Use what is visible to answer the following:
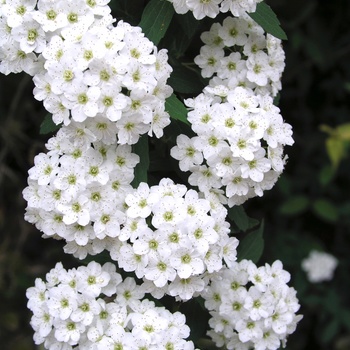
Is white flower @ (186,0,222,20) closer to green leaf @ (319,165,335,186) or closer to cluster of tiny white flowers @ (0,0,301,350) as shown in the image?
cluster of tiny white flowers @ (0,0,301,350)

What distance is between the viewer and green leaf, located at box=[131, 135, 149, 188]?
2.64 meters

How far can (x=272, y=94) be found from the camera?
298cm

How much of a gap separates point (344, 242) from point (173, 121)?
3044mm

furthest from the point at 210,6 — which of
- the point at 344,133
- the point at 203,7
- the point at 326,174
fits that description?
the point at 326,174

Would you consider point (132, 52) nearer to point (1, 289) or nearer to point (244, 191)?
point (244, 191)

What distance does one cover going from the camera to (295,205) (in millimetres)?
4832

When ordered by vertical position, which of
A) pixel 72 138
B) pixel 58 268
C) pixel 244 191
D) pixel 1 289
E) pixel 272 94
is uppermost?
pixel 272 94

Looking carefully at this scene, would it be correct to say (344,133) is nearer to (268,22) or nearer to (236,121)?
(268,22)

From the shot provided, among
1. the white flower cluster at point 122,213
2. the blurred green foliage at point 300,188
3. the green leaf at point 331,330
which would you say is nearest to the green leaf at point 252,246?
the white flower cluster at point 122,213

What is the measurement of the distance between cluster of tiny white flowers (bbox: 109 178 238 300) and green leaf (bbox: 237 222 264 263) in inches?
19.8

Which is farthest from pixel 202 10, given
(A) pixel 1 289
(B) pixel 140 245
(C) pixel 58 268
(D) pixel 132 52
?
(A) pixel 1 289

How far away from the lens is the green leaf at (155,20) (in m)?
2.64

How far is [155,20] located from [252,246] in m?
1.07

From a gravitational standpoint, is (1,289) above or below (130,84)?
below
